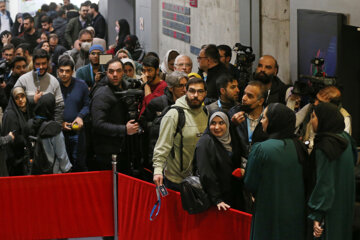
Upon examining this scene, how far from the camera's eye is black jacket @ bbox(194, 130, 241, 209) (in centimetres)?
662

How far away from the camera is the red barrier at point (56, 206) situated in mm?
8156

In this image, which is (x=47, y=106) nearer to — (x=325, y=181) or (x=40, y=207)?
(x=40, y=207)

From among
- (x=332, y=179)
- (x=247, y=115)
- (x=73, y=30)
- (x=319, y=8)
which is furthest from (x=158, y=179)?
(x=73, y=30)

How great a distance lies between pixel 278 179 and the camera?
233 inches

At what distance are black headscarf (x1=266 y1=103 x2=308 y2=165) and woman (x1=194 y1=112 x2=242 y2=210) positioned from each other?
822 millimetres

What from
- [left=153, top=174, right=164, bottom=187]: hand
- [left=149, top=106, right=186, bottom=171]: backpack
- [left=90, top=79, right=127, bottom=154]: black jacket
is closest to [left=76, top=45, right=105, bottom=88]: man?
[left=90, top=79, right=127, bottom=154]: black jacket

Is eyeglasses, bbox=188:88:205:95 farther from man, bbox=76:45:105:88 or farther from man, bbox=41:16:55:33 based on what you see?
man, bbox=41:16:55:33

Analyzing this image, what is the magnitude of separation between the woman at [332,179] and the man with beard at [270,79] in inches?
112

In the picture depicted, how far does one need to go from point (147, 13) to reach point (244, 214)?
11.9m

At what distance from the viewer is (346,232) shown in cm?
589

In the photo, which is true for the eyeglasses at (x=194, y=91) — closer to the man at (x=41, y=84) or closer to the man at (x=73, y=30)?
the man at (x=41, y=84)

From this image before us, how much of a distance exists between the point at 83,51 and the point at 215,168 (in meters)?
6.45

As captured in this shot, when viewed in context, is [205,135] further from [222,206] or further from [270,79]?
[270,79]

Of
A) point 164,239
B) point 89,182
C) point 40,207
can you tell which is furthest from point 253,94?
point 40,207
